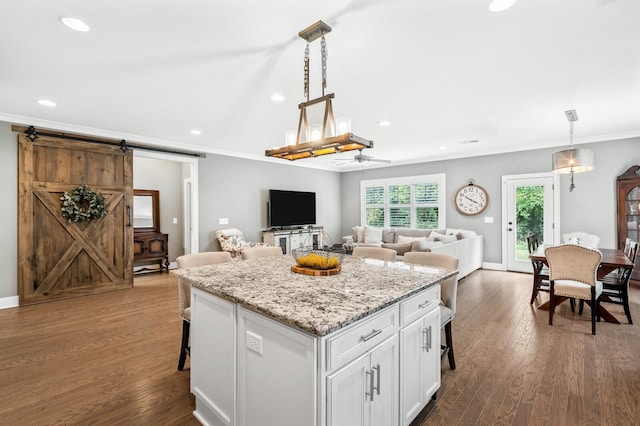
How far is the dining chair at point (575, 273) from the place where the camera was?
10.4 feet

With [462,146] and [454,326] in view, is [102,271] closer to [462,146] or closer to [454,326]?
[454,326]

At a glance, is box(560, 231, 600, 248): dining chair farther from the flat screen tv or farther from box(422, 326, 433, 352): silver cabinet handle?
the flat screen tv

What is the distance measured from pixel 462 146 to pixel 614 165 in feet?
7.95

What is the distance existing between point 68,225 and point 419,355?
16.8 ft

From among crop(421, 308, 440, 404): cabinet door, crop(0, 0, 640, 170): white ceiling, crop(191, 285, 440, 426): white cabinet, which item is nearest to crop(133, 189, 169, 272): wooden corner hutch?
crop(0, 0, 640, 170): white ceiling

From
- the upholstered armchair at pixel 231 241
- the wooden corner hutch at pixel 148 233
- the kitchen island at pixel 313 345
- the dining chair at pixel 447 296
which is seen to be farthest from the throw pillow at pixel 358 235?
the kitchen island at pixel 313 345

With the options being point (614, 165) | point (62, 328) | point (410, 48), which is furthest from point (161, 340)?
point (614, 165)

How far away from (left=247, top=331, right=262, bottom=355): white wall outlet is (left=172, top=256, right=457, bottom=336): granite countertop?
162 millimetres

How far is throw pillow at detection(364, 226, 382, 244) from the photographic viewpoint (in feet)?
24.6

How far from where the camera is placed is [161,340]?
10.1 ft

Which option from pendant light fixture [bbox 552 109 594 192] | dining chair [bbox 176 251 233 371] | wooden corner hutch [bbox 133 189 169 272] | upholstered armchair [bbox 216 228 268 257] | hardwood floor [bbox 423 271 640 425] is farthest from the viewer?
wooden corner hutch [bbox 133 189 169 272]

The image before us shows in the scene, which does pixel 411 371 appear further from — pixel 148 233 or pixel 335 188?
pixel 335 188

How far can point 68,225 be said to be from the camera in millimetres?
4484

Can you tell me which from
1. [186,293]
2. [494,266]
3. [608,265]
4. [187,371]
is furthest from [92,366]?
[494,266]
